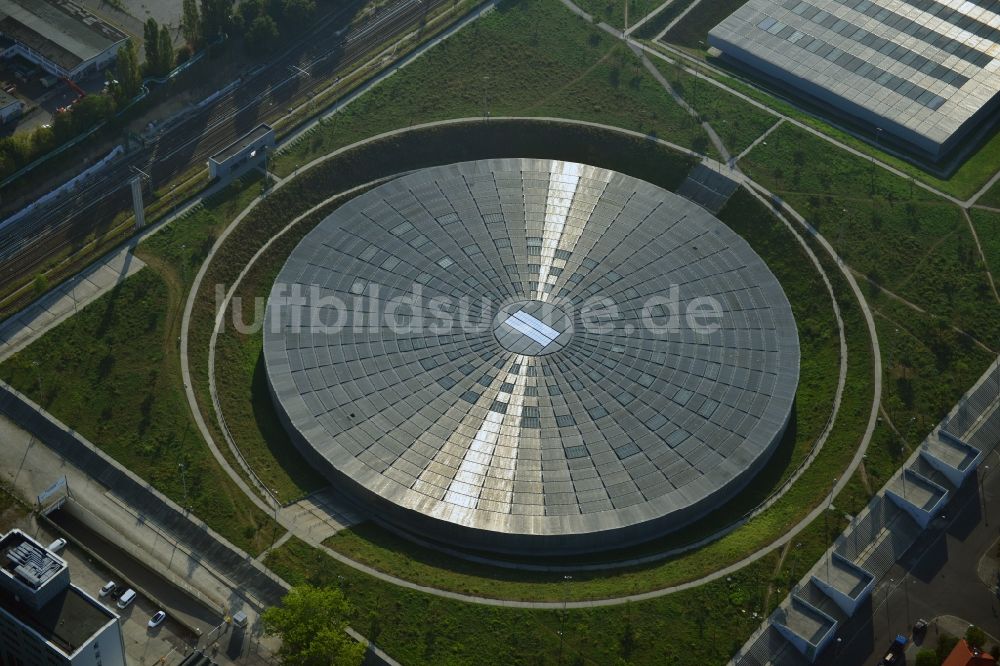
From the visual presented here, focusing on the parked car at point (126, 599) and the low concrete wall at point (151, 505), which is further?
the low concrete wall at point (151, 505)

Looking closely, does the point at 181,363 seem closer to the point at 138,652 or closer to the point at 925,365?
the point at 138,652

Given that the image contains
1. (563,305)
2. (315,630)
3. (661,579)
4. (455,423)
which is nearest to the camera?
(315,630)

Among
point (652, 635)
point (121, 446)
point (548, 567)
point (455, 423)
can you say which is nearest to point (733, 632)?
point (652, 635)

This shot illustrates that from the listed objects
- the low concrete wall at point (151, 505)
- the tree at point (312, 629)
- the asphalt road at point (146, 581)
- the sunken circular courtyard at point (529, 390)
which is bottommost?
the asphalt road at point (146, 581)

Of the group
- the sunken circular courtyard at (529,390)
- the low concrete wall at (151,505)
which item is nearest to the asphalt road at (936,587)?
the sunken circular courtyard at (529,390)

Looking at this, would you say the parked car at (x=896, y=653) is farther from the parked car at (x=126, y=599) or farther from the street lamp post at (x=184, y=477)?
the parked car at (x=126, y=599)
